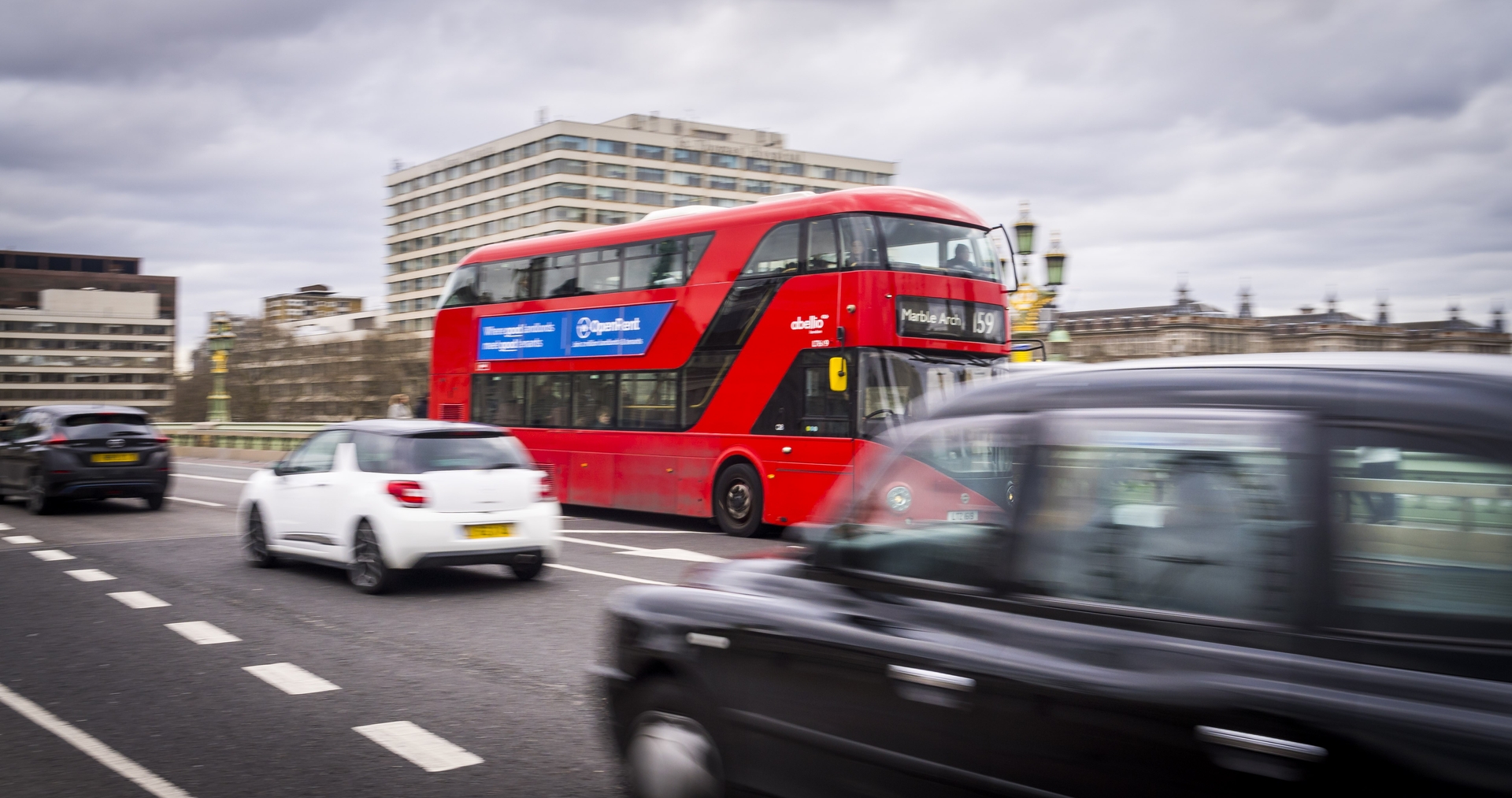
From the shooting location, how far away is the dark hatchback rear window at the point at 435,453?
940 cm

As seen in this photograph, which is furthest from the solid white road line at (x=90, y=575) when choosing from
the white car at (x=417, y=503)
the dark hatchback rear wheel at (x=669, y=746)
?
the dark hatchback rear wheel at (x=669, y=746)

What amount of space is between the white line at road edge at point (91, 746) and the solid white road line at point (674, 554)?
6402mm

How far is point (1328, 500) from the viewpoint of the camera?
2.38 m

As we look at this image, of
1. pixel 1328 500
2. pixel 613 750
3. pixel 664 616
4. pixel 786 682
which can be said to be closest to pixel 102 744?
pixel 613 750

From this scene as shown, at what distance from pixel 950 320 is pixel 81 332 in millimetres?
175745

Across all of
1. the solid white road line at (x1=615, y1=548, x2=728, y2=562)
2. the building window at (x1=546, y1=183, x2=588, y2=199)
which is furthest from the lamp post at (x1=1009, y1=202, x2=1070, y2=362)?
the building window at (x1=546, y1=183, x2=588, y2=199)

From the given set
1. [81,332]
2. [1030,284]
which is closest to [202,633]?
[1030,284]

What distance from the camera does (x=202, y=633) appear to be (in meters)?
7.68

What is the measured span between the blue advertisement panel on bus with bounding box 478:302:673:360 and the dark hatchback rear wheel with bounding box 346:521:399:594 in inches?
271

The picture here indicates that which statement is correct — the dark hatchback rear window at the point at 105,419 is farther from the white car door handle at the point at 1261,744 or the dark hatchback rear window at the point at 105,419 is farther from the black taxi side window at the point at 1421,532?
the black taxi side window at the point at 1421,532

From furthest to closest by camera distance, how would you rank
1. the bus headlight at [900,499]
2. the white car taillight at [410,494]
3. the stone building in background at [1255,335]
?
the stone building in background at [1255,335], the white car taillight at [410,494], the bus headlight at [900,499]

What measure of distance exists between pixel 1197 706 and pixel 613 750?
2219mm

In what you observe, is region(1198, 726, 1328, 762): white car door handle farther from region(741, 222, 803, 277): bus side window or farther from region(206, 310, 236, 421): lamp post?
region(206, 310, 236, 421): lamp post

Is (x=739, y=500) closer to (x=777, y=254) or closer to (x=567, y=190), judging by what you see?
(x=777, y=254)
